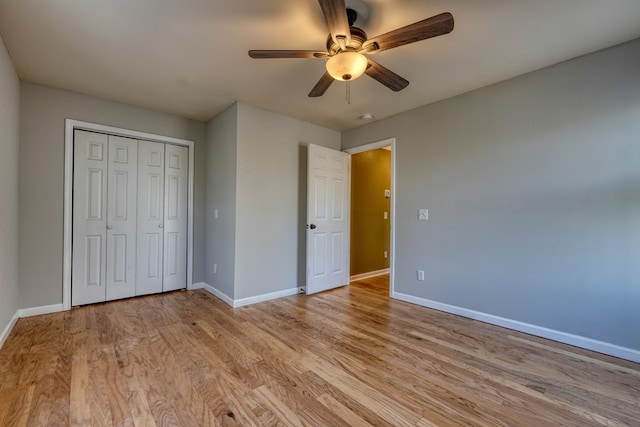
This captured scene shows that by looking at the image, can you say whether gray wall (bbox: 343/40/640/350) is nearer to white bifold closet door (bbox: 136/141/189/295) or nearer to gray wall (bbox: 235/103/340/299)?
gray wall (bbox: 235/103/340/299)

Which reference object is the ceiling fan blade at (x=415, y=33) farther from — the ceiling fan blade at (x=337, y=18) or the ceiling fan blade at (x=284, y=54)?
the ceiling fan blade at (x=284, y=54)

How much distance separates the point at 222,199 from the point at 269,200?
23.4 inches

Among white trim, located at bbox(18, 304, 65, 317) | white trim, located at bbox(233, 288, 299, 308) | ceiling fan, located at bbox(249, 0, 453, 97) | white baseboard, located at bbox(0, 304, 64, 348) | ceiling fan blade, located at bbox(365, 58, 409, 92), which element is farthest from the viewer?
white trim, located at bbox(233, 288, 299, 308)

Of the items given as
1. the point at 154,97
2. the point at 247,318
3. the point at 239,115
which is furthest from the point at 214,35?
the point at 247,318

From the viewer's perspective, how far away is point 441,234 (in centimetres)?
326

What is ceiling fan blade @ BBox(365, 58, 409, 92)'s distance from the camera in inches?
80.3

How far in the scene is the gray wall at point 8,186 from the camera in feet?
7.41

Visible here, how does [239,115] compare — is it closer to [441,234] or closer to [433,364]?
[441,234]

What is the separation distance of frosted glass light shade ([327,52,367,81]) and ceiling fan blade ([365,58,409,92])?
17 cm

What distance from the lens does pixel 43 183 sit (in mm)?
2977

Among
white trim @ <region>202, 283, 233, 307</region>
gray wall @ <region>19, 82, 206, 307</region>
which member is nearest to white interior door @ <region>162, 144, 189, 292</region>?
white trim @ <region>202, 283, 233, 307</region>

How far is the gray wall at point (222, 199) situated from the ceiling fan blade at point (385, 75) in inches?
73.1

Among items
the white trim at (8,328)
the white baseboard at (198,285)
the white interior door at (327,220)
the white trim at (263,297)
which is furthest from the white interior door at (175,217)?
the white interior door at (327,220)

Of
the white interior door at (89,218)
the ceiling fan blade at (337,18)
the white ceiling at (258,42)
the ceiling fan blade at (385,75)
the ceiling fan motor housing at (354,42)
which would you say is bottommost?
the white interior door at (89,218)
